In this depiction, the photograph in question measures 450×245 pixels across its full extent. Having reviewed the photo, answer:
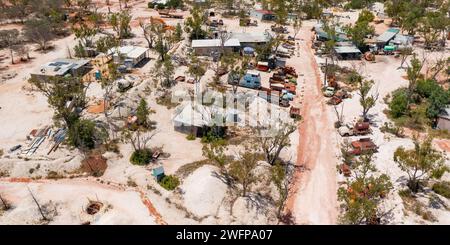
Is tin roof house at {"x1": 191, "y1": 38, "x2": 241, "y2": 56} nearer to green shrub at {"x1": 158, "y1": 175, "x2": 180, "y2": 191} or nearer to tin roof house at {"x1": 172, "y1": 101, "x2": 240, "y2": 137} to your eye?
tin roof house at {"x1": 172, "y1": 101, "x2": 240, "y2": 137}

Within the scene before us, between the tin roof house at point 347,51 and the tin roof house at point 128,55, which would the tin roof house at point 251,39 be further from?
the tin roof house at point 128,55

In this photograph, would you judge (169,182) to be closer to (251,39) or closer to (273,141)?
(273,141)

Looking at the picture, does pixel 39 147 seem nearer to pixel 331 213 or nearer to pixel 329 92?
pixel 331 213

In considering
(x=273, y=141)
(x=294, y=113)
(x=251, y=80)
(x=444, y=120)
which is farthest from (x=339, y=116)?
(x=251, y=80)

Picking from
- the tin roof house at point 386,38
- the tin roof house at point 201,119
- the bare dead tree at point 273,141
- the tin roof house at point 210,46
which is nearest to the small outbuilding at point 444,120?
the bare dead tree at point 273,141
